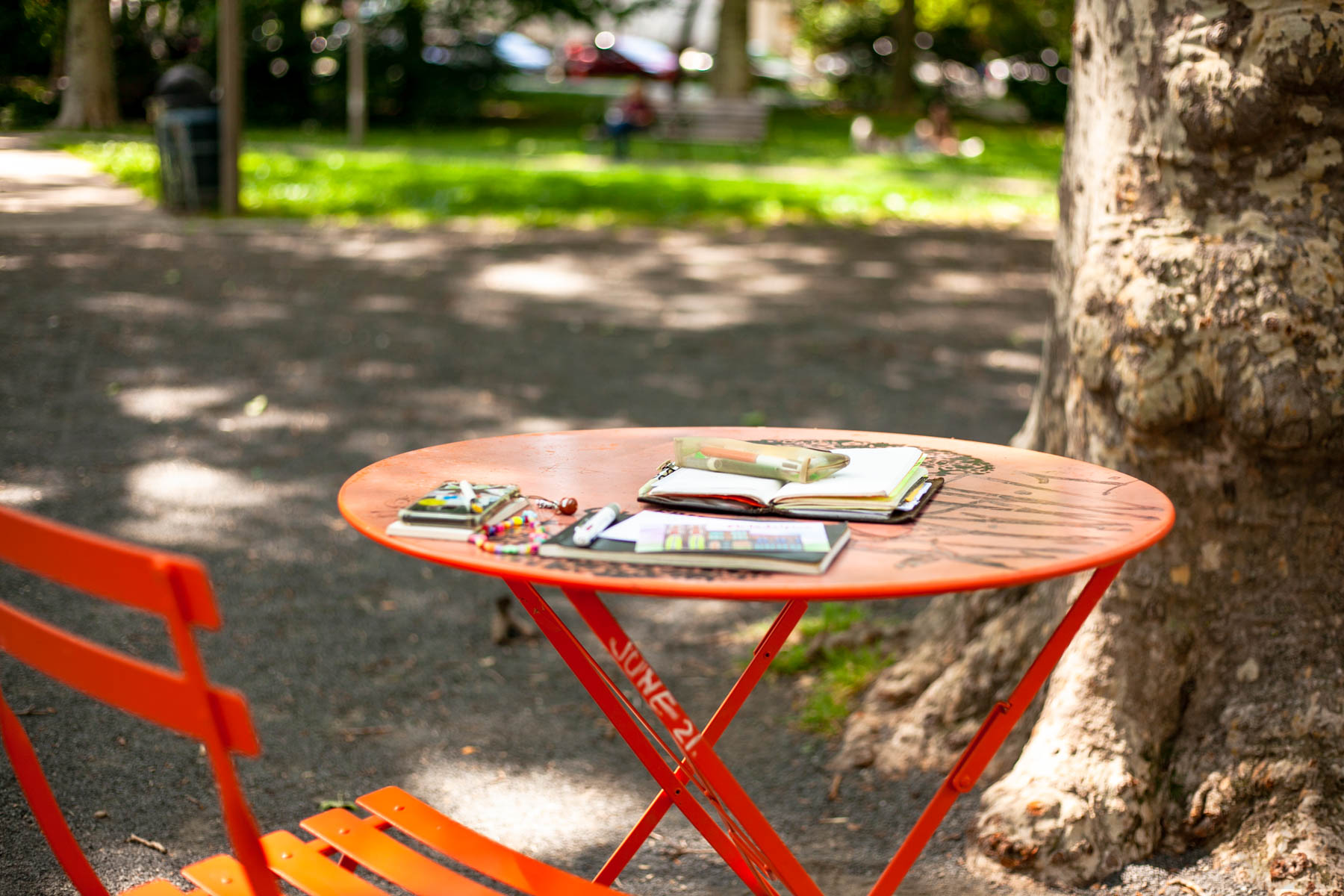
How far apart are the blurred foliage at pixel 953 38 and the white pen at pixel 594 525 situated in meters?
28.7

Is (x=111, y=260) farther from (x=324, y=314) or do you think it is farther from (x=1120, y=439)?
(x=1120, y=439)

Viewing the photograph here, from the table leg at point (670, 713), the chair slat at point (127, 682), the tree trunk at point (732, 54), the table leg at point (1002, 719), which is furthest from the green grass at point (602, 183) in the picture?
the chair slat at point (127, 682)

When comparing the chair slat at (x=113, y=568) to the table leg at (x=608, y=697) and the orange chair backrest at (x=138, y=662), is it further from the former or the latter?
the table leg at (x=608, y=697)

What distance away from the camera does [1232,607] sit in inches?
115

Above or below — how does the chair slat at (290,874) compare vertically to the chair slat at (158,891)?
above

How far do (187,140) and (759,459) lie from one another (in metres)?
10.7

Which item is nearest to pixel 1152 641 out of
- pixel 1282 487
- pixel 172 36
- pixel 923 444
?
pixel 1282 487

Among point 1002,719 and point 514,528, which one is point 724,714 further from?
point 514,528

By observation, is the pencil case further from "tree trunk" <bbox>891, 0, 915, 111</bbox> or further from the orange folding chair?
"tree trunk" <bbox>891, 0, 915, 111</bbox>

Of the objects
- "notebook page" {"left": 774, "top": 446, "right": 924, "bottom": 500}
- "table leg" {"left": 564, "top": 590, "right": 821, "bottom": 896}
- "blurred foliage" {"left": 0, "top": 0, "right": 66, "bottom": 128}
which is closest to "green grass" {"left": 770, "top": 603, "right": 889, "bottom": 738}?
"notebook page" {"left": 774, "top": 446, "right": 924, "bottom": 500}

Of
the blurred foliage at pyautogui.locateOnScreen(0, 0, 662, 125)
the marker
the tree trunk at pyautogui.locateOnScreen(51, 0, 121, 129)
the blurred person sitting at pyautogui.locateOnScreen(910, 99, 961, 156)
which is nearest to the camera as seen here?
the marker

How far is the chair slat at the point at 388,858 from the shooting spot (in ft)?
6.41

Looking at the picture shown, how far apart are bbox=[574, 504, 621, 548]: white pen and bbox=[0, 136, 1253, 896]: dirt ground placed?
1.30 meters

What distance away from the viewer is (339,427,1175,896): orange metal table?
69.8 inches
